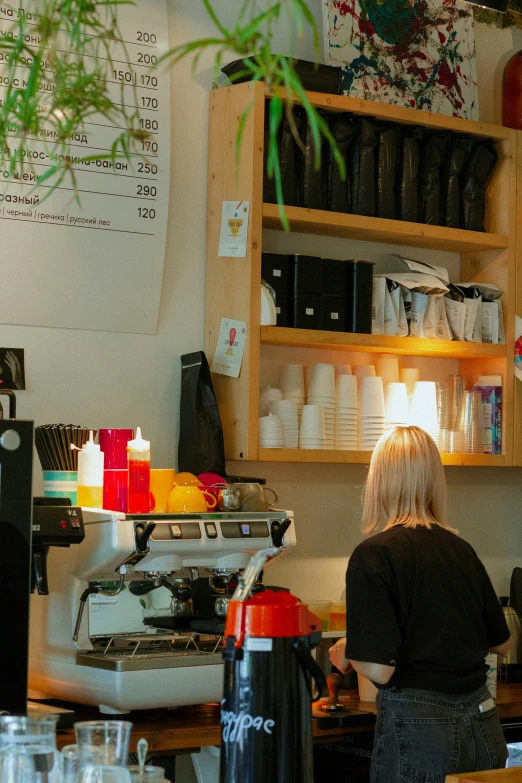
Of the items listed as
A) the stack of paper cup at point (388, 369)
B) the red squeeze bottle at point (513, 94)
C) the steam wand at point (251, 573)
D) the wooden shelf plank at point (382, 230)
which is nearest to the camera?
the steam wand at point (251, 573)

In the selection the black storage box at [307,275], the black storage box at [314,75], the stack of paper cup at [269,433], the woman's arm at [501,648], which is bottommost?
the woman's arm at [501,648]

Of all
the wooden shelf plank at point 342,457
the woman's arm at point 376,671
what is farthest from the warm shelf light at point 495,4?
the woman's arm at point 376,671

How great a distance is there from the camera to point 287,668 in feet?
5.41

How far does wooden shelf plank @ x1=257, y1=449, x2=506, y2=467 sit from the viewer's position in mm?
3557

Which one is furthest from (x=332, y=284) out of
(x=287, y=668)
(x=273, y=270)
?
(x=287, y=668)

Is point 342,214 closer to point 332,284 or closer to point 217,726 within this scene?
point 332,284

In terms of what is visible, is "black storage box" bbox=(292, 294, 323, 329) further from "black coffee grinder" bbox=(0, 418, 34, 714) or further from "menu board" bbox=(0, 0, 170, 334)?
"black coffee grinder" bbox=(0, 418, 34, 714)

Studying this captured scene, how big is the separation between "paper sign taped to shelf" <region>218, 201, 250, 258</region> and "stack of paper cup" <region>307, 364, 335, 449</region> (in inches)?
20.2

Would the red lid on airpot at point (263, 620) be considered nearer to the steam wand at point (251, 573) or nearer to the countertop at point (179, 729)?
the steam wand at point (251, 573)

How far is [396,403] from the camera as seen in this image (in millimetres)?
3908

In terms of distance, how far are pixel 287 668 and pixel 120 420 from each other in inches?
79.6

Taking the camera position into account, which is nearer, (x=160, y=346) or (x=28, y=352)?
(x=28, y=352)

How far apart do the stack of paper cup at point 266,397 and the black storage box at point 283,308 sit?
0.23 meters

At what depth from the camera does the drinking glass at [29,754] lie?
1.10m
